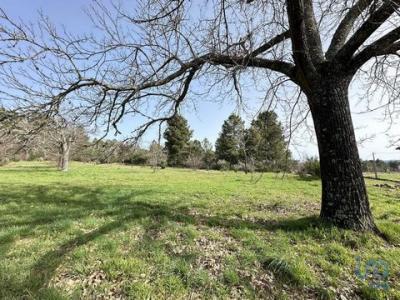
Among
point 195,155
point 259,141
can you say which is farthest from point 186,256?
point 195,155

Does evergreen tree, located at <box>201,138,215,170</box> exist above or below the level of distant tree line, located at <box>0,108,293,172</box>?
above

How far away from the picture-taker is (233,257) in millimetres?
3807

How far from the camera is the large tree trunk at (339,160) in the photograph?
4363 millimetres

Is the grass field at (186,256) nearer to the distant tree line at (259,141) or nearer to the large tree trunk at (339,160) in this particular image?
the large tree trunk at (339,160)

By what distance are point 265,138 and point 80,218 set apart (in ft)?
15.0

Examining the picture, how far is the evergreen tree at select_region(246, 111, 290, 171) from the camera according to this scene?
6.38 meters

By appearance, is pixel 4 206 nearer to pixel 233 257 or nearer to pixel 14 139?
pixel 14 139

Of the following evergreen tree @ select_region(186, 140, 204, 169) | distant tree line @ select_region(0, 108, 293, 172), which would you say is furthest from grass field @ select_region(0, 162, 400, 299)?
evergreen tree @ select_region(186, 140, 204, 169)

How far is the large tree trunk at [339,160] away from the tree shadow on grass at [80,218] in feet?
1.64

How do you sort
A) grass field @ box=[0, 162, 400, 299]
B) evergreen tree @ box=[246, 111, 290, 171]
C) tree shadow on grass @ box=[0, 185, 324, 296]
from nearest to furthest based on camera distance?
grass field @ box=[0, 162, 400, 299], tree shadow on grass @ box=[0, 185, 324, 296], evergreen tree @ box=[246, 111, 290, 171]

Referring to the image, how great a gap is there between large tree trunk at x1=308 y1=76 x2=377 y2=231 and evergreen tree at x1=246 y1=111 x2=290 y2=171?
1.38 meters

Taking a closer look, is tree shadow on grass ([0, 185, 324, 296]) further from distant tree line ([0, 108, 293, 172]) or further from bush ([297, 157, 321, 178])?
bush ([297, 157, 321, 178])

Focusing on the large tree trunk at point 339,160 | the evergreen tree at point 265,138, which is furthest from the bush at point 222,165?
the large tree trunk at point 339,160

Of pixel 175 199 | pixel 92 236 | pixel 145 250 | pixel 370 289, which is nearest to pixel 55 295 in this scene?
pixel 145 250
